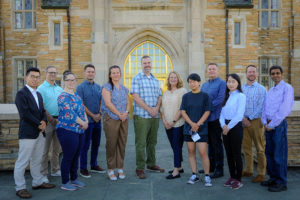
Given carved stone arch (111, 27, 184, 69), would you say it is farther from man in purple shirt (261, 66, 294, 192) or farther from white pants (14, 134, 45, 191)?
white pants (14, 134, 45, 191)

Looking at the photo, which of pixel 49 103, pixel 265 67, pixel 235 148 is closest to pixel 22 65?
pixel 49 103

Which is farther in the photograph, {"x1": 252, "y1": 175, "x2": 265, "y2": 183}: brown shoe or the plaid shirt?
the plaid shirt

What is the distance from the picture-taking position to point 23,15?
45.6 ft

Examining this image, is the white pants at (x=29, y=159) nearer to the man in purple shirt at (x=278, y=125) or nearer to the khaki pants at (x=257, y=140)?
the khaki pants at (x=257, y=140)

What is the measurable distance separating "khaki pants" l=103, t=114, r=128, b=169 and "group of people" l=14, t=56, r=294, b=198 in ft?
0.05

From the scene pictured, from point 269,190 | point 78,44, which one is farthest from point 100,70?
point 269,190

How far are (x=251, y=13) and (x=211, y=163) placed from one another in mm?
9300

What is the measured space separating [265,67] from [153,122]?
1193 cm

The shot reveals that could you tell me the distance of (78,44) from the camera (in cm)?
1161

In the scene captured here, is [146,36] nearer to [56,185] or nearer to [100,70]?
[100,70]

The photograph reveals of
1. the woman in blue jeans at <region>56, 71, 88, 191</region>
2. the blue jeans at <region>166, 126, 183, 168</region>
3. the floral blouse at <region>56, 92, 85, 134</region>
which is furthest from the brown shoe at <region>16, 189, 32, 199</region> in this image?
the blue jeans at <region>166, 126, 183, 168</region>

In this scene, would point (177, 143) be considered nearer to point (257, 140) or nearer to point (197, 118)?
point (197, 118)

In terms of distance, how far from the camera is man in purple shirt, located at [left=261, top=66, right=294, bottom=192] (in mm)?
3703

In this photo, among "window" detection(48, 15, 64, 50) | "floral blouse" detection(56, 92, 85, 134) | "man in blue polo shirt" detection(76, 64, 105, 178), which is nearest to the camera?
"floral blouse" detection(56, 92, 85, 134)
